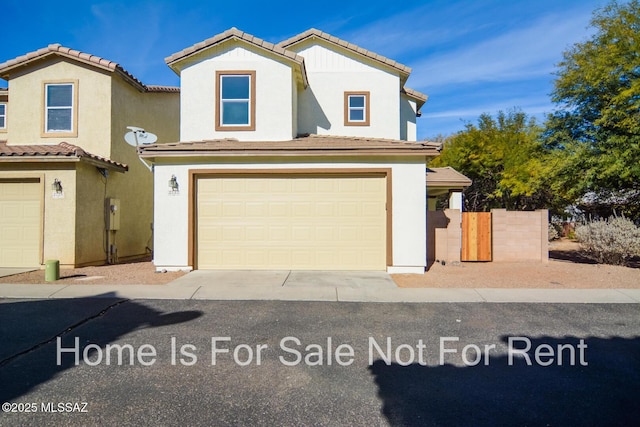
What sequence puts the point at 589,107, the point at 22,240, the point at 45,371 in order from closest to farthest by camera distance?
the point at 45,371 → the point at 22,240 → the point at 589,107

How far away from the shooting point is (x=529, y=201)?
23.7m

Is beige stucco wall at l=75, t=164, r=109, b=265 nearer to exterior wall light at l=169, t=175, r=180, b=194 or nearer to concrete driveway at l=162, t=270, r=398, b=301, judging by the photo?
exterior wall light at l=169, t=175, r=180, b=194

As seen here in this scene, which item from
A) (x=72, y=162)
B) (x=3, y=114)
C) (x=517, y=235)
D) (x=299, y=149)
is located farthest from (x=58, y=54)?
(x=517, y=235)

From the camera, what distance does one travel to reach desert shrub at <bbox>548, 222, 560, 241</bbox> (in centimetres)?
2422

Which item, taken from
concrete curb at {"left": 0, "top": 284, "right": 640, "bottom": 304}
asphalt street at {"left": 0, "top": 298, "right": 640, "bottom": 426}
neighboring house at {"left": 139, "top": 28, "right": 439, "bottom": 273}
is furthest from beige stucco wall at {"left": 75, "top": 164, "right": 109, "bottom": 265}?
asphalt street at {"left": 0, "top": 298, "right": 640, "bottom": 426}

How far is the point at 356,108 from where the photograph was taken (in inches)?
552

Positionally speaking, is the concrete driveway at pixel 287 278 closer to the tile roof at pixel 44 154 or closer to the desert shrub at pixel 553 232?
the tile roof at pixel 44 154

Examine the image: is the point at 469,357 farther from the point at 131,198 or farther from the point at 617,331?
the point at 131,198

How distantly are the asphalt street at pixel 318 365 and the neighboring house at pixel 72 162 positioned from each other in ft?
17.6

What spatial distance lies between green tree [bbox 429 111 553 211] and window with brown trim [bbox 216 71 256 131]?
15.1 metres

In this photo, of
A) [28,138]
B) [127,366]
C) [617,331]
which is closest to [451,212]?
[617,331]

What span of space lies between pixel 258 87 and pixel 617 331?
1046 cm

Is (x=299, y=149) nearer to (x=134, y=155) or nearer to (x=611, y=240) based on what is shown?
(x=134, y=155)

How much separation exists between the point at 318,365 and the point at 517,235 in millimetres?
10534
